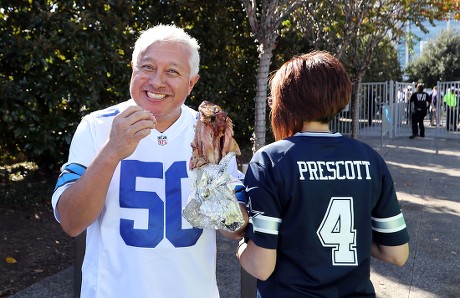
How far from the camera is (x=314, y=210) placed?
1793mm

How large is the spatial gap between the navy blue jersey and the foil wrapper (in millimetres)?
111

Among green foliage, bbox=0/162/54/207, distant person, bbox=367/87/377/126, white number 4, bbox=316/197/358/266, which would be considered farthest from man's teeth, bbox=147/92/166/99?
distant person, bbox=367/87/377/126

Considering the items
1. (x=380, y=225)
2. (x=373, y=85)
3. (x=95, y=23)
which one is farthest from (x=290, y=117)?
(x=373, y=85)

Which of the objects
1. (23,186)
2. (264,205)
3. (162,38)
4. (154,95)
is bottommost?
(23,186)

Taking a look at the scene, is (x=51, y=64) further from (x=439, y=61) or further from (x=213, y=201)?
(x=439, y=61)

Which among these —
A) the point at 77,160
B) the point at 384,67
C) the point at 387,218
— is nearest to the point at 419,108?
the point at 384,67

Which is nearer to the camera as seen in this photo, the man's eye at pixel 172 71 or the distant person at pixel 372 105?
the man's eye at pixel 172 71

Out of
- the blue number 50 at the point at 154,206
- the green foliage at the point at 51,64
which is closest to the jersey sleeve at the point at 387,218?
the blue number 50 at the point at 154,206

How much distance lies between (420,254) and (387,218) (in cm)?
432

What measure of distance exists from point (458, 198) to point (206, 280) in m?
7.68

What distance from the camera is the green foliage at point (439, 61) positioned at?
37.6 metres

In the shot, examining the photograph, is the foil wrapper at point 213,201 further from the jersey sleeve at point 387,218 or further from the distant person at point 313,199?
the jersey sleeve at point 387,218

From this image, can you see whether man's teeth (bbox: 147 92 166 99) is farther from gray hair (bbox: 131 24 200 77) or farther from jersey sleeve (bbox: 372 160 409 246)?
jersey sleeve (bbox: 372 160 409 246)

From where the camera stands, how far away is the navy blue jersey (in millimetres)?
1788
